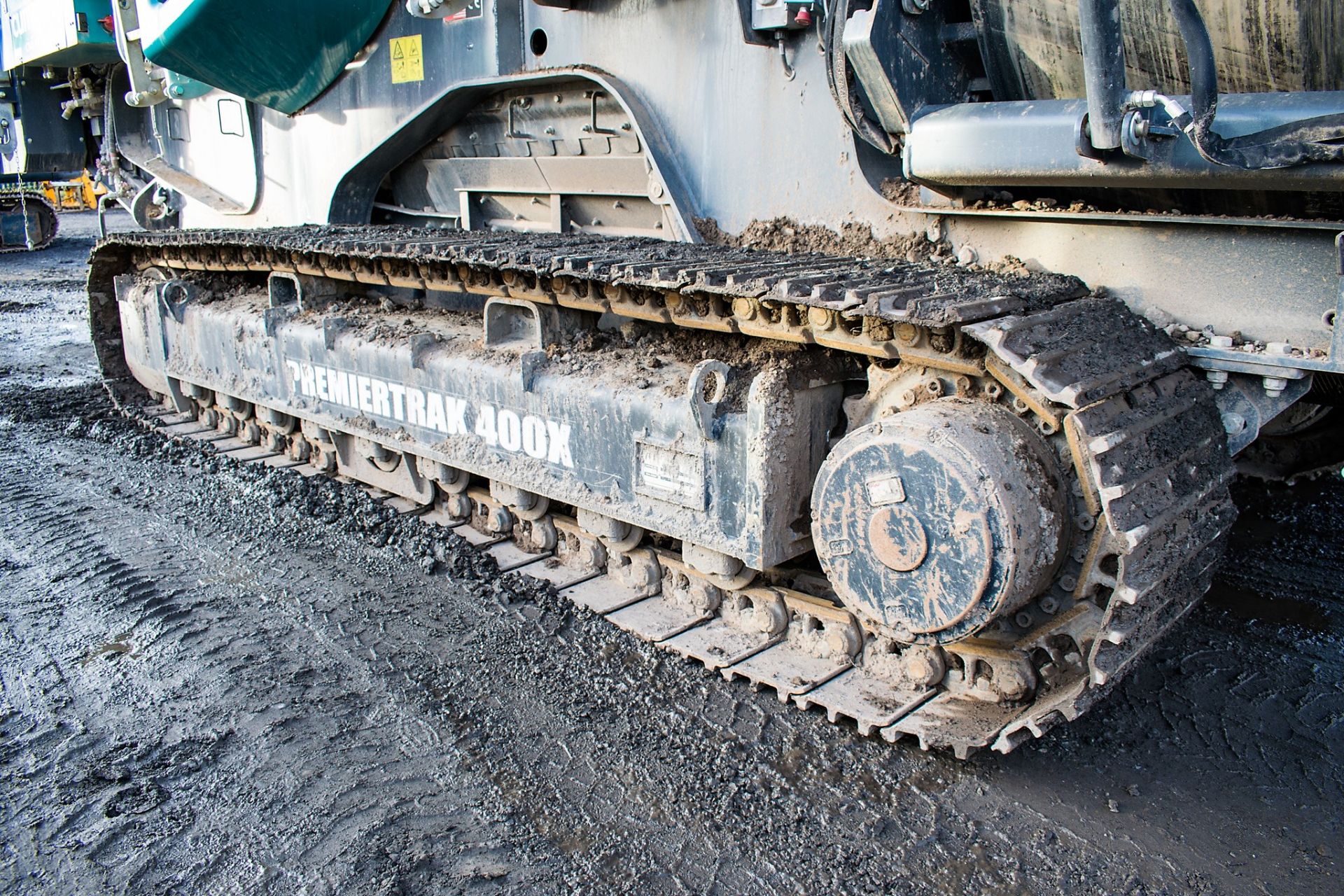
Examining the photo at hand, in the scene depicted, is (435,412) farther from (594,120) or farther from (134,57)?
(134,57)

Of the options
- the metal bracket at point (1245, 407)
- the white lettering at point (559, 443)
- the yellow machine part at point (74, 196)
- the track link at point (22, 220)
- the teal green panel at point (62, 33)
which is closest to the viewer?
the metal bracket at point (1245, 407)

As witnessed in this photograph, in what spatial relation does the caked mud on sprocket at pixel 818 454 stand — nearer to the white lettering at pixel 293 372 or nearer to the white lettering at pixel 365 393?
the white lettering at pixel 365 393

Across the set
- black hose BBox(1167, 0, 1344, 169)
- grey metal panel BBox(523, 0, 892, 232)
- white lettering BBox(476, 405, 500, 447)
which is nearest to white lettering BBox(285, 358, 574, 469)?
white lettering BBox(476, 405, 500, 447)

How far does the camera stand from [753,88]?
3.56 metres

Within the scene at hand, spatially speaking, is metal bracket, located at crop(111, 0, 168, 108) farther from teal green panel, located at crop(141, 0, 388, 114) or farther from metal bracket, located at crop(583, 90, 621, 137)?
metal bracket, located at crop(583, 90, 621, 137)

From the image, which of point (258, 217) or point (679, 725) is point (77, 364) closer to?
point (258, 217)

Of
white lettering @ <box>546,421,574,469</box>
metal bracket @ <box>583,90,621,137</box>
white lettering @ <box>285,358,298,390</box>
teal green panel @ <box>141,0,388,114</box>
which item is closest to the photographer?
white lettering @ <box>546,421,574,469</box>

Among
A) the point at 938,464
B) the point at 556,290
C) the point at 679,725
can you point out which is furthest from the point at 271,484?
the point at 938,464

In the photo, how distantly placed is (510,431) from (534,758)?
137 centimetres

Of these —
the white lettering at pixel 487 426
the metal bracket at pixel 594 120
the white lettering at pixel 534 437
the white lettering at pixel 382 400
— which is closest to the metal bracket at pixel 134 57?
the white lettering at pixel 382 400

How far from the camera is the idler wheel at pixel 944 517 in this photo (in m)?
2.44

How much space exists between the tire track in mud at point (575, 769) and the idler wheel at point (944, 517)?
0.46 m

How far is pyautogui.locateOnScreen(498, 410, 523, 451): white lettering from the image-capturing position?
3.75 metres

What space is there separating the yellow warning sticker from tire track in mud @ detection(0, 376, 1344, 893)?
2.44 m
